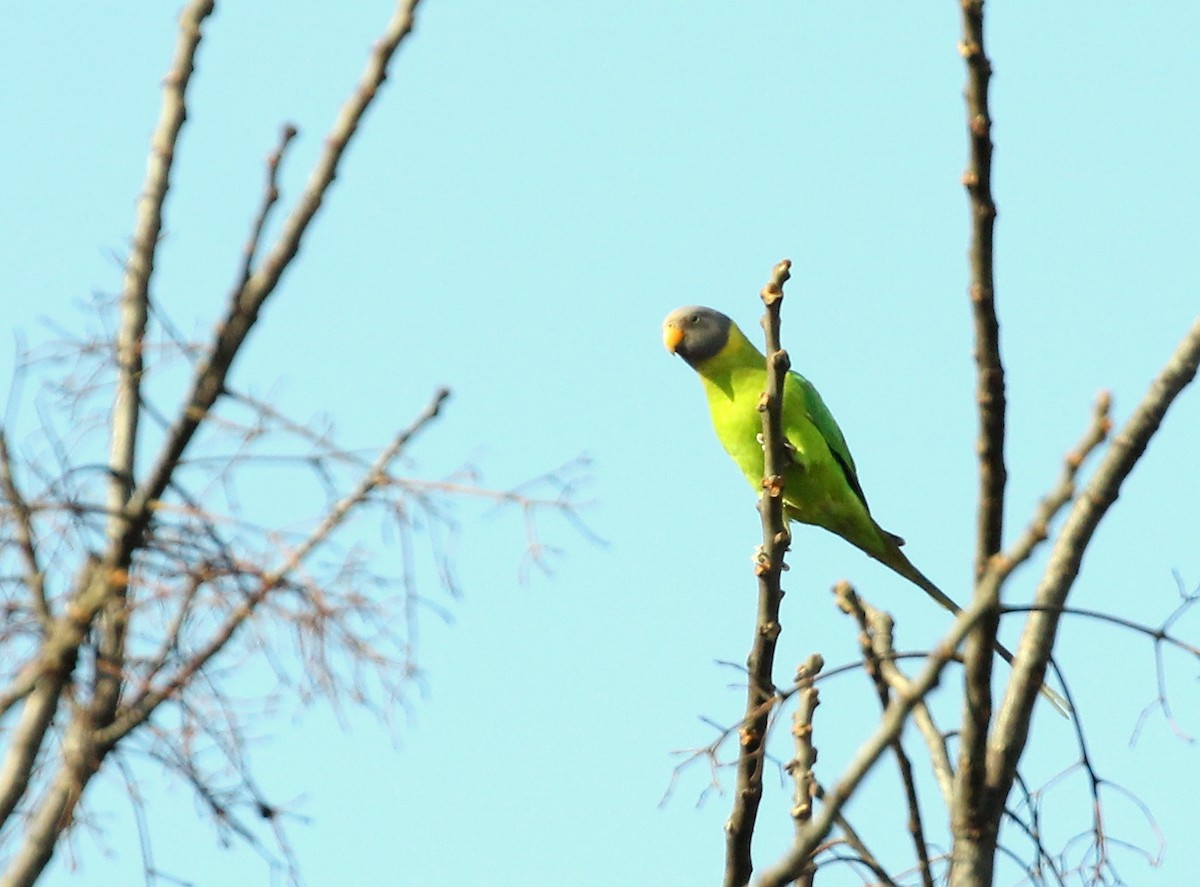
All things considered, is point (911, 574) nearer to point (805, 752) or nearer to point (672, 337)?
point (672, 337)

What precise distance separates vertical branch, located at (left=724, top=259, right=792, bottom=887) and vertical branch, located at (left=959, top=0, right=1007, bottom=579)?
0.95 metres

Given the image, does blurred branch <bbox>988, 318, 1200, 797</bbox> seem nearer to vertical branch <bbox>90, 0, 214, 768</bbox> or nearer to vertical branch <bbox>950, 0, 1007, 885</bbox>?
vertical branch <bbox>950, 0, 1007, 885</bbox>

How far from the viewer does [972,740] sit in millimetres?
2811

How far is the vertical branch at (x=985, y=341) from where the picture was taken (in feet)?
8.35

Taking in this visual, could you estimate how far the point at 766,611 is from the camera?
3.99 m

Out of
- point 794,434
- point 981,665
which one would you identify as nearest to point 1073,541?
point 981,665

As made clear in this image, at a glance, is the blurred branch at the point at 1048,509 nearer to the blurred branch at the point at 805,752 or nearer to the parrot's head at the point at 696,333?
the blurred branch at the point at 805,752

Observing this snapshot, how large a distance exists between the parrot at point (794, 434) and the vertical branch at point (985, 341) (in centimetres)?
433

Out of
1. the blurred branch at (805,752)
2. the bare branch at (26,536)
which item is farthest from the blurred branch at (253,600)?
the blurred branch at (805,752)

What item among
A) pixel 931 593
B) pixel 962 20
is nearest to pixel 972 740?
pixel 962 20

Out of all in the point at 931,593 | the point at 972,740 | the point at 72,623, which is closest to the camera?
the point at 72,623

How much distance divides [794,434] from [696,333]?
34.2 inches

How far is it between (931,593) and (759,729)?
3.83 m

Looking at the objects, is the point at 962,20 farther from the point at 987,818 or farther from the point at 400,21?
the point at 987,818
